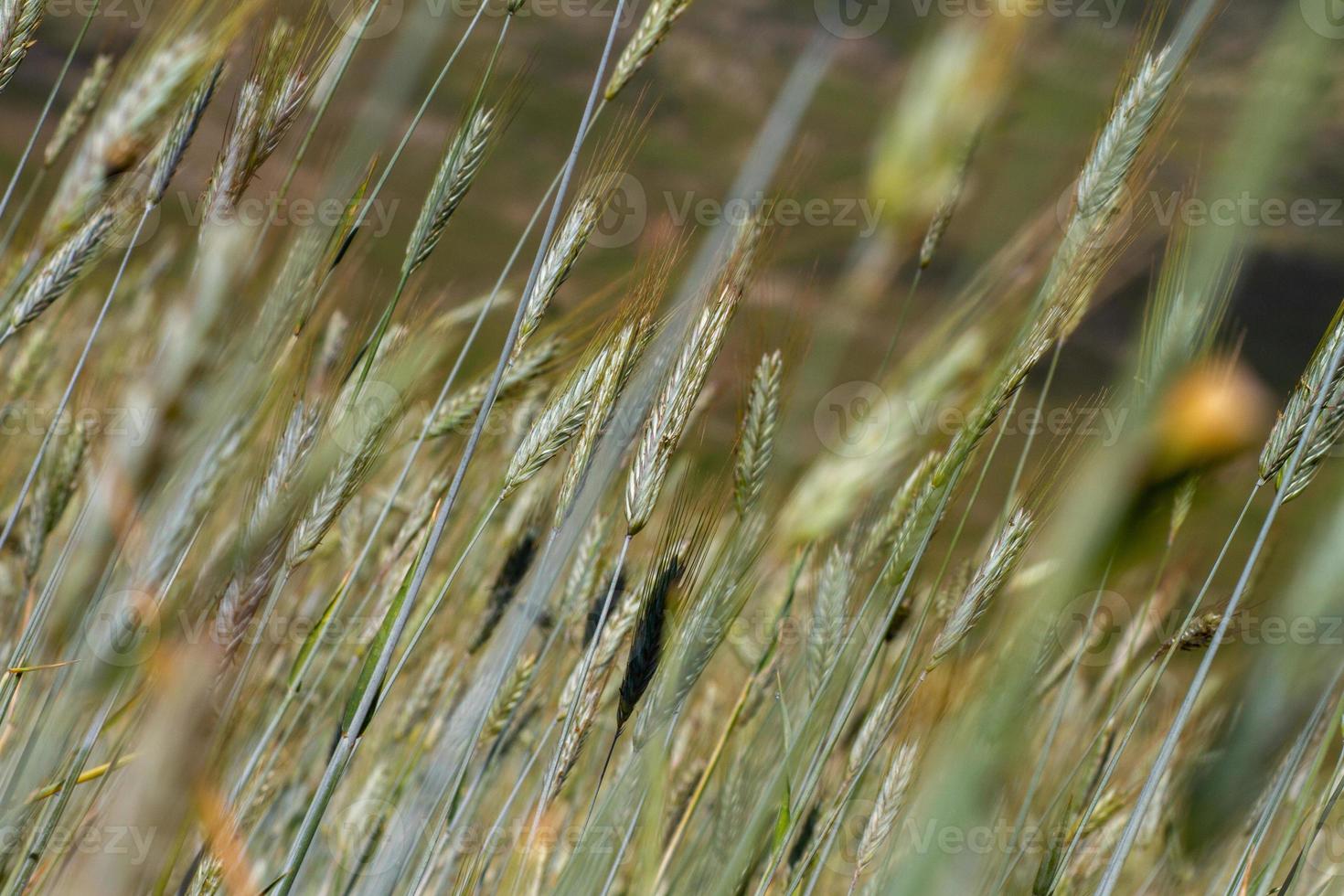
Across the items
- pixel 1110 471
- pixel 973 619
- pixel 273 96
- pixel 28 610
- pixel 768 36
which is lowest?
pixel 28 610

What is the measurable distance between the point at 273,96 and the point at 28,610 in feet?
1.65

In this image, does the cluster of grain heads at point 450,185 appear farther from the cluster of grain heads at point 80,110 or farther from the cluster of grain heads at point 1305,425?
the cluster of grain heads at point 1305,425

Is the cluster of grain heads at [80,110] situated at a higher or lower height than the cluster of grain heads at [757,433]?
higher


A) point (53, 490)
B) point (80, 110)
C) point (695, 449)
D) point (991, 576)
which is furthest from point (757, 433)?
point (80, 110)

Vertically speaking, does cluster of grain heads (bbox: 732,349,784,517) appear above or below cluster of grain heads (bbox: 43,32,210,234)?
below

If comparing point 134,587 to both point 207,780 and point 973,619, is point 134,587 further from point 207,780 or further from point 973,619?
point 973,619


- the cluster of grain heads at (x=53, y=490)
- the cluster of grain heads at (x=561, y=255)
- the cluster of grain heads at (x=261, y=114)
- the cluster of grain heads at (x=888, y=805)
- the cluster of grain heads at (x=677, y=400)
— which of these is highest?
the cluster of grain heads at (x=261, y=114)

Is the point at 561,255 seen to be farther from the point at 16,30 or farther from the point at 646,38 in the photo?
the point at 16,30

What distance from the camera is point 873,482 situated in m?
0.66

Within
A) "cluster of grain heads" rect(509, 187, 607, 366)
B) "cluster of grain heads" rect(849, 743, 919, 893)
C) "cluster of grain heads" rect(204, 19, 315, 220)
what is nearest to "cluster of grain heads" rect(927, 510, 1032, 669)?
"cluster of grain heads" rect(849, 743, 919, 893)

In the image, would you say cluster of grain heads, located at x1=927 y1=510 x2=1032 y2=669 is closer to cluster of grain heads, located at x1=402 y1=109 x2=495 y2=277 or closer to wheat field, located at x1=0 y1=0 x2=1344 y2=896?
wheat field, located at x1=0 y1=0 x2=1344 y2=896

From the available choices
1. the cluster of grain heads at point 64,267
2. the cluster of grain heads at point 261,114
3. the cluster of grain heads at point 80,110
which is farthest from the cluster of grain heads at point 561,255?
the cluster of grain heads at point 80,110

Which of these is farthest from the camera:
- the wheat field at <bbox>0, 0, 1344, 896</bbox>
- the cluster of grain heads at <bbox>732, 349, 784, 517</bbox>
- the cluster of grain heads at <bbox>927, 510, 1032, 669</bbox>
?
the cluster of grain heads at <bbox>732, 349, 784, 517</bbox>

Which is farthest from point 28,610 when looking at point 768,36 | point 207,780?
point 768,36
